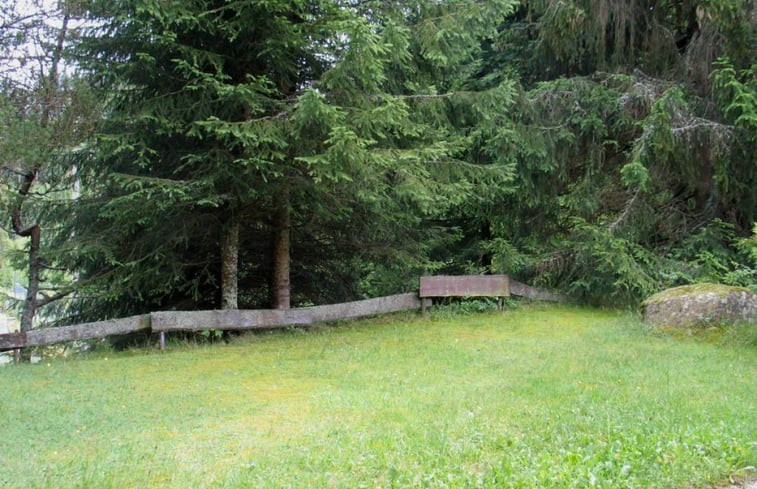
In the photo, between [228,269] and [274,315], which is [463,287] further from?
[228,269]

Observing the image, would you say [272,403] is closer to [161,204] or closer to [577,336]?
[161,204]

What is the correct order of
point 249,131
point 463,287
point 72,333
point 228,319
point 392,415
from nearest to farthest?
point 392,415 → point 249,131 → point 72,333 → point 228,319 → point 463,287

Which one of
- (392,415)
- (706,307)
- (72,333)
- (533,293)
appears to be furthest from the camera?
→ (533,293)

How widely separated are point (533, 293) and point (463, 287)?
6.41 ft

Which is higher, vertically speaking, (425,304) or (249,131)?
(249,131)

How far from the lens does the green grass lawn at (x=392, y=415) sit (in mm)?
4090

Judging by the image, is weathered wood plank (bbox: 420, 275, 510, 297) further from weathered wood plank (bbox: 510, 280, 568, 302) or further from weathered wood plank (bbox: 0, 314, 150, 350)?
weathered wood plank (bbox: 0, 314, 150, 350)

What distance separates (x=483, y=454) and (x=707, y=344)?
6229 millimetres

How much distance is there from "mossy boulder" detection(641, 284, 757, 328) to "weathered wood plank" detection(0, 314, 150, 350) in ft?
27.6

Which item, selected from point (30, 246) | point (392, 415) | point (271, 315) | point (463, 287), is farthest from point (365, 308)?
point (392, 415)

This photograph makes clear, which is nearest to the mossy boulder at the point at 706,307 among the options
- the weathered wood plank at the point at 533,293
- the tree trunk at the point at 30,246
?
the weathered wood plank at the point at 533,293

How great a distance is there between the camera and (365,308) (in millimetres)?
12492

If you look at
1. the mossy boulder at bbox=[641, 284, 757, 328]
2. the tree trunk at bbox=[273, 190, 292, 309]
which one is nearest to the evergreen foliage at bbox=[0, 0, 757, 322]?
the tree trunk at bbox=[273, 190, 292, 309]

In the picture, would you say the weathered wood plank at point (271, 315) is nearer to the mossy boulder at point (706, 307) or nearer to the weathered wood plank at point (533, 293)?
the weathered wood plank at point (533, 293)
